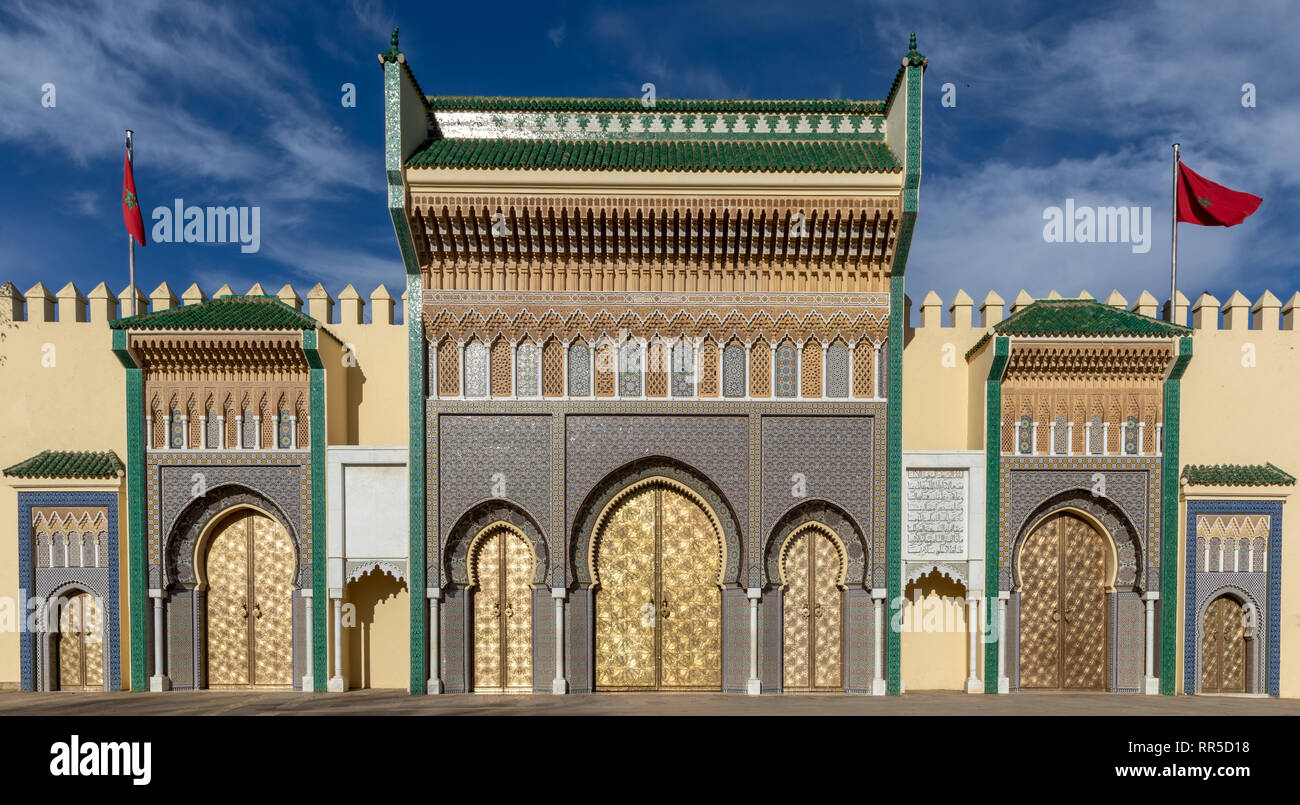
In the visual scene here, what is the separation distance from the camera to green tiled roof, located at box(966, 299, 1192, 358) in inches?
333

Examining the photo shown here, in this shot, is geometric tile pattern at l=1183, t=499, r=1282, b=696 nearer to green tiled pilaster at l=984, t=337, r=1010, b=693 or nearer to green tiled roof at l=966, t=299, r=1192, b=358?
green tiled roof at l=966, t=299, r=1192, b=358

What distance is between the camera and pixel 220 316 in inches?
341

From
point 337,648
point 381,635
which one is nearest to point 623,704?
point 381,635

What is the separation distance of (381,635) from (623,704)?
3364 mm

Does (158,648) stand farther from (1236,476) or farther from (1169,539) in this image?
(1236,476)

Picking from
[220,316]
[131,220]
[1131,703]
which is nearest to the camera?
[1131,703]

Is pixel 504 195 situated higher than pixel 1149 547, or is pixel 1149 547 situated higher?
pixel 504 195

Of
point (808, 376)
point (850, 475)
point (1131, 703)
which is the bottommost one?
point (1131, 703)

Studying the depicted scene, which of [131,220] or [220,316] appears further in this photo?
[131,220]

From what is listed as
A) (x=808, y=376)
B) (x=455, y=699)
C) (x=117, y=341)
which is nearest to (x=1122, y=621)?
(x=808, y=376)

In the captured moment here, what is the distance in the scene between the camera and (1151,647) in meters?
8.75

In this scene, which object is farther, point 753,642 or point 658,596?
point 658,596

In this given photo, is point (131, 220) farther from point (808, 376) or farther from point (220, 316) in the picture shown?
point (808, 376)

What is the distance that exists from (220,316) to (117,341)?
1111mm
